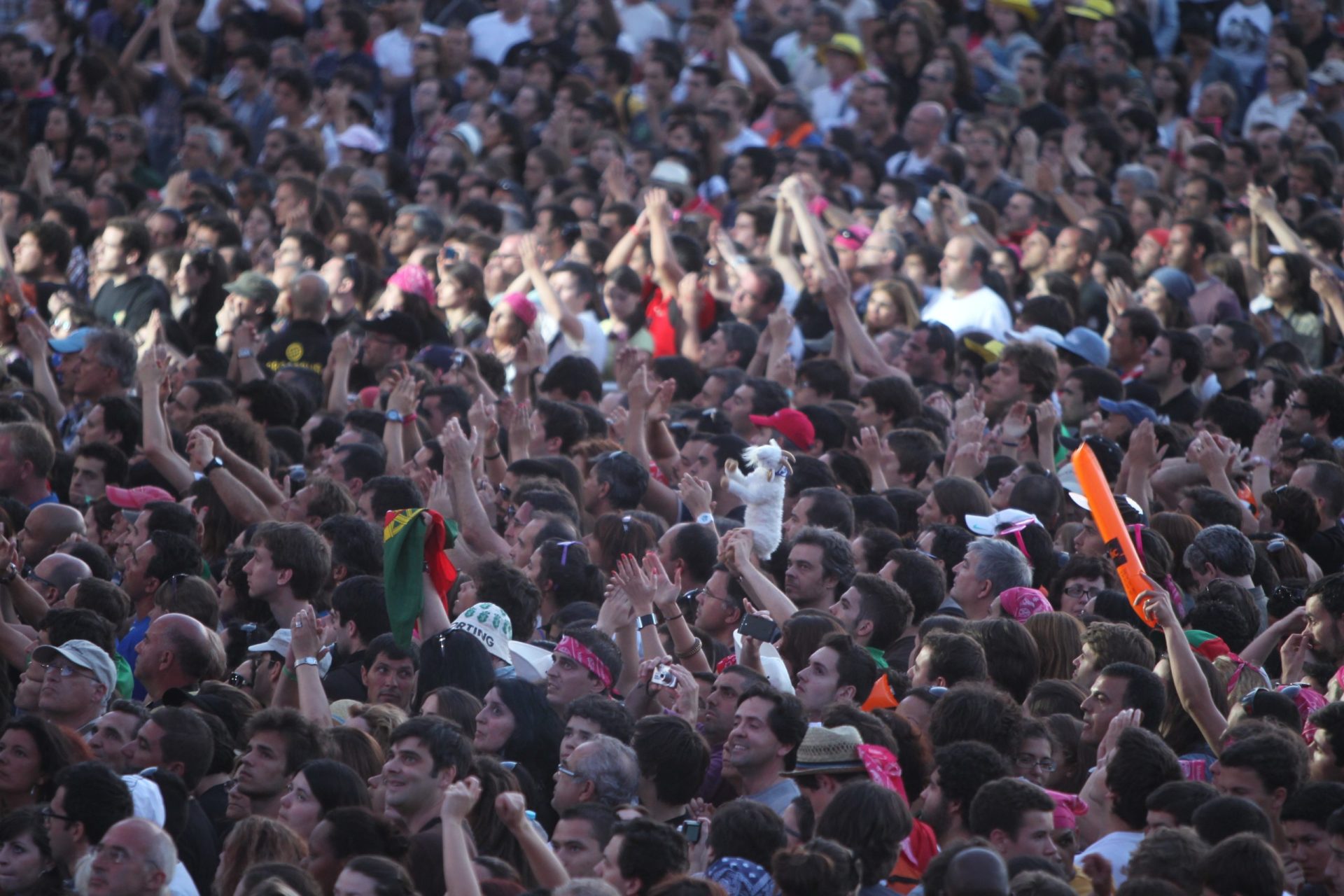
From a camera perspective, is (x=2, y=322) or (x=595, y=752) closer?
(x=595, y=752)

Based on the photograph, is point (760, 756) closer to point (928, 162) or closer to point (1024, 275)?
point (1024, 275)

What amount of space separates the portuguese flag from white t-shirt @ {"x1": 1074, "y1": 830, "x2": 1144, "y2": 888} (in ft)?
8.39

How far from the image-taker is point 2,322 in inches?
432

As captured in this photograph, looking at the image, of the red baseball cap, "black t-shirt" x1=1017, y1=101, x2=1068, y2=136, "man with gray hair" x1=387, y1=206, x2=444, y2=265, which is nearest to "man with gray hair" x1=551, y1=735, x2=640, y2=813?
the red baseball cap

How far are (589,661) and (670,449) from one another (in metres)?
3.61

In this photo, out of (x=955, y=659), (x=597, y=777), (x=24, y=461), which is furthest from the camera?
(x=24, y=461)

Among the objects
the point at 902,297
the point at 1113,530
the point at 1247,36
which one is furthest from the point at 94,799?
the point at 1247,36

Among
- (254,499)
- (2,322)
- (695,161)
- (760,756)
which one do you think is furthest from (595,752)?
(695,161)

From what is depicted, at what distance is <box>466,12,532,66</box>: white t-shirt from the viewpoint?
60.5 feet

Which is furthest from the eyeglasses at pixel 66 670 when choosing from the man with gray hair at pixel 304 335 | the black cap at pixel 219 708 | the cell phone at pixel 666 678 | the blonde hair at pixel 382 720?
the man with gray hair at pixel 304 335

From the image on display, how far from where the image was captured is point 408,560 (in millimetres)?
6918

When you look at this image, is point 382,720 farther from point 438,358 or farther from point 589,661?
point 438,358

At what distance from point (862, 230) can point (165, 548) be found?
24.9 feet

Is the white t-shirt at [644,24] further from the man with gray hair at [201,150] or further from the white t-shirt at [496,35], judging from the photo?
the man with gray hair at [201,150]
